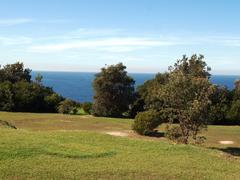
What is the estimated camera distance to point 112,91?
62.4 metres

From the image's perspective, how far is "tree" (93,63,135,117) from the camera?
61.8m

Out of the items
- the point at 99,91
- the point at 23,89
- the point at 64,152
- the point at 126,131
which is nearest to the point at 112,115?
the point at 99,91

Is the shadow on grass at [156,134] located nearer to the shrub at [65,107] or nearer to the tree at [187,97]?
the tree at [187,97]

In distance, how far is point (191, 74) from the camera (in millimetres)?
33875

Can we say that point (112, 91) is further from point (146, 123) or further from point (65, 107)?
point (146, 123)

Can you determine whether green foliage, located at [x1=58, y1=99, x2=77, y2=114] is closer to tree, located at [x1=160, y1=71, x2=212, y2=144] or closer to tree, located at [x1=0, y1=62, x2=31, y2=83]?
tree, located at [x1=0, y1=62, x2=31, y2=83]

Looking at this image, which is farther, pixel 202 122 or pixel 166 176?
pixel 202 122

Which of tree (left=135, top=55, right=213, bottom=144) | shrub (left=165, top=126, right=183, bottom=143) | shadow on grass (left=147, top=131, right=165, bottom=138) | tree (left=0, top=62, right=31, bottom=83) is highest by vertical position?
tree (left=0, top=62, right=31, bottom=83)

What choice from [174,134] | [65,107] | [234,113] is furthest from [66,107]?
[174,134]

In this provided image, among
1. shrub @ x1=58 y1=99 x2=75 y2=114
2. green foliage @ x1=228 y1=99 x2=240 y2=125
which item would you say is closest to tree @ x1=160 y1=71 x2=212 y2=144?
green foliage @ x1=228 y1=99 x2=240 y2=125

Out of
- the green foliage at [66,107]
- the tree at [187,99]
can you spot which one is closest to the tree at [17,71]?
the green foliage at [66,107]

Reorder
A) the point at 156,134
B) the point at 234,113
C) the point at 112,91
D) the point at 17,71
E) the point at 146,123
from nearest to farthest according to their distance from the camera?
the point at 146,123 → the point at 156,134 → the point at 234,113 → the point at 112,91 → the point at 17,71

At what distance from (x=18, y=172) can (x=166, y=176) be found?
4784 millimetres

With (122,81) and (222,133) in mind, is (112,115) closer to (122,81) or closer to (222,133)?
(122,81)
